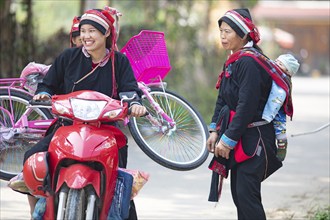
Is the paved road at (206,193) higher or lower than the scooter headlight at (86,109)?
lower

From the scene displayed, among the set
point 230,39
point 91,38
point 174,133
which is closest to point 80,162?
point 91,38

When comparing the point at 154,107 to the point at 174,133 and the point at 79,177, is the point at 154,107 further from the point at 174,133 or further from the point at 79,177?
the point at 79,177

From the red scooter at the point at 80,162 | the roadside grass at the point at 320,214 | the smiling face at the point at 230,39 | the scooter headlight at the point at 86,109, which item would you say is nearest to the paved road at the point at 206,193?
the roadside grass at the point at 320,214

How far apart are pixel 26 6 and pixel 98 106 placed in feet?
29.3

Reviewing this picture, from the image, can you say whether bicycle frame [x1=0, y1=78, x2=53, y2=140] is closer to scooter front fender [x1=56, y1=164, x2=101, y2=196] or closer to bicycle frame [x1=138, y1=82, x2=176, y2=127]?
bicycle frame [x1=138, y1=82, x2=176, y2=127]

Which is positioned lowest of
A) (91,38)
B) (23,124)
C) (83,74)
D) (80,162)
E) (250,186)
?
(250,186)

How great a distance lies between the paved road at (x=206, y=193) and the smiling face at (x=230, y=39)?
173cm

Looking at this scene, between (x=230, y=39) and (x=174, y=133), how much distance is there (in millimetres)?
1426

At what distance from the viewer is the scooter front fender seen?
500 centimetres

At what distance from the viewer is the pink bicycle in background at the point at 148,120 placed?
6.71 meters

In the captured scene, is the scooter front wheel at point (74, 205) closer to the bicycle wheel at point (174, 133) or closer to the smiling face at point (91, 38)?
the smiling face at point (91, 38)

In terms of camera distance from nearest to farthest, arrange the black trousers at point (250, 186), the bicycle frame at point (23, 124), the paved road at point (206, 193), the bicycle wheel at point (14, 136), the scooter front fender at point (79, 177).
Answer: the scooter front fender at point (79, 177) < the black trousers at point (250, 186) < the bicycle frame at point (23, 124) < the bicycle wheel at point (14, 136) < the paved road at point (206, 193)

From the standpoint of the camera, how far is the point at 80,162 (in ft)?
16.8

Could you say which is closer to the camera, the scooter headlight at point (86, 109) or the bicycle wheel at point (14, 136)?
the scooter headlight at point (86, 109)
